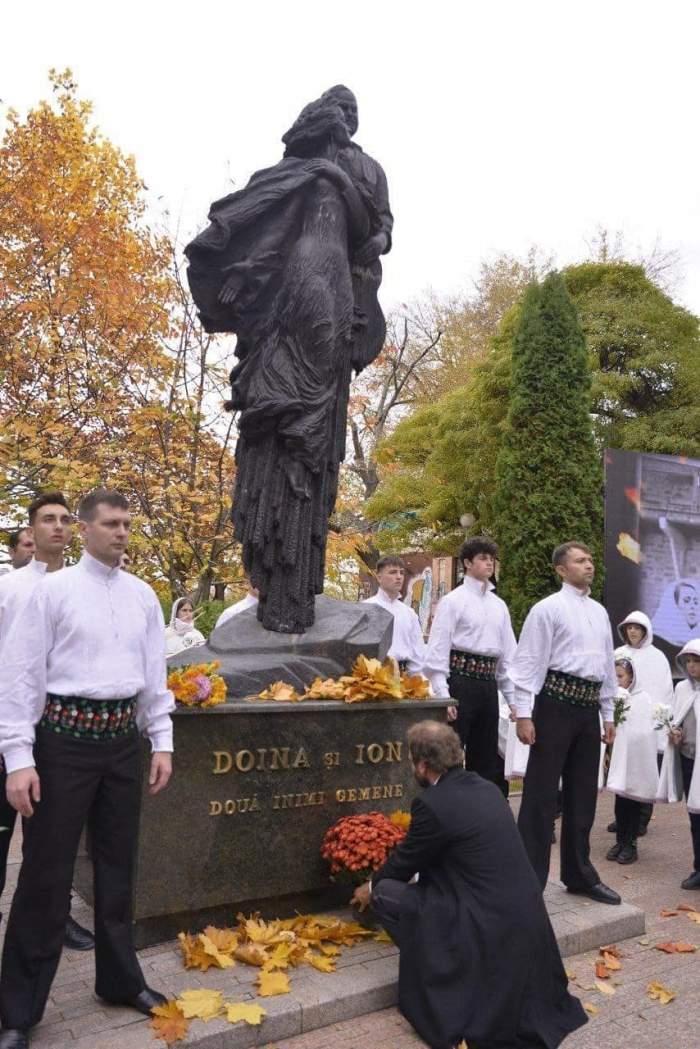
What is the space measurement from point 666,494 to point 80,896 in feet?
32.5

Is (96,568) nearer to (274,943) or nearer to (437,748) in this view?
(437,748)

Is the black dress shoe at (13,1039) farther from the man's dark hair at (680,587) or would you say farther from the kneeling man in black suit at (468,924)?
the man's dark hair at (680,587)

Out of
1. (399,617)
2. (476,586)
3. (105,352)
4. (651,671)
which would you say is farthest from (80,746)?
(105,352)

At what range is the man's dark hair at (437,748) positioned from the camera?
372 cm

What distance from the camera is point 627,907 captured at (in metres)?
4.96

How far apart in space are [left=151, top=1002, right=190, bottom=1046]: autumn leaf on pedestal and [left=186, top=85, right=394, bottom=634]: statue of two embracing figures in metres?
2.04

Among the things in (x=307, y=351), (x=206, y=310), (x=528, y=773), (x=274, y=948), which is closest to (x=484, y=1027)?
(x=274, y=948)

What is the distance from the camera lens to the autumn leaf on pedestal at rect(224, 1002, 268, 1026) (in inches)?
136

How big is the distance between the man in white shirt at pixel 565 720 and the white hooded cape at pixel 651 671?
2.32 metres

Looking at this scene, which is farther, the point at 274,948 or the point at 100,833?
the point at 274,948

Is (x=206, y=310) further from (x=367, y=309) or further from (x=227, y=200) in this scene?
(x=367, y=309)

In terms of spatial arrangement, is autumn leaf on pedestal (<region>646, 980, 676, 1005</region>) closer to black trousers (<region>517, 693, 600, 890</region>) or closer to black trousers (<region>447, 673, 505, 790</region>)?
black trousers (<region>517, 693, 600, 890</region>)

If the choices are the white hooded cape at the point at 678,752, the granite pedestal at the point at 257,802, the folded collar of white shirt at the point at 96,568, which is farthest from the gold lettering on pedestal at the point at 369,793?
the white hooded cape at the point at 678,752

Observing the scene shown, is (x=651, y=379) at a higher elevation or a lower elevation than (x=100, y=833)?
higher
